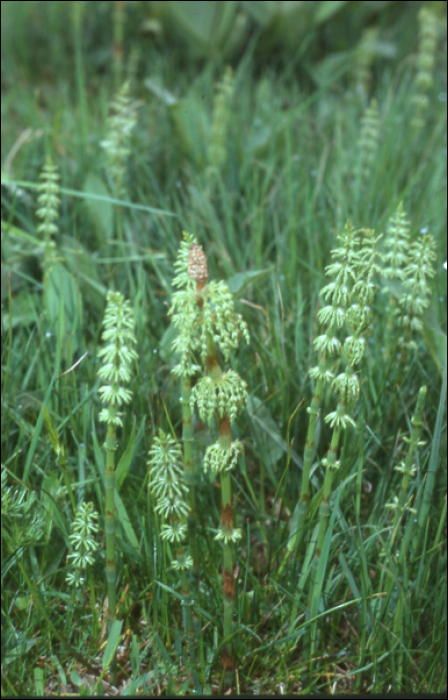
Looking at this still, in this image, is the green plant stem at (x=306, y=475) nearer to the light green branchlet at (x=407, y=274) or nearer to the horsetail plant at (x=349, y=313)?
the horsetail plant at (x=349, y=313)

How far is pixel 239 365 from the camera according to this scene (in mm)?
1524

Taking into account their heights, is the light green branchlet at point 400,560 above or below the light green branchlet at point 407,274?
below

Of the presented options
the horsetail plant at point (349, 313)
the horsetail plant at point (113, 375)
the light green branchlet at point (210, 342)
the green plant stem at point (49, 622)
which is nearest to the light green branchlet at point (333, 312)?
the horsetail plant at point (349, 313)

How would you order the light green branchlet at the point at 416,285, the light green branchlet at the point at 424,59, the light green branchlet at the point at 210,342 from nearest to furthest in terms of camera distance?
1. the light green branchlet at the point at 210,342
2. the light green branchlet at the point at 416,285
3. the light green branchlet at the point at 424,59

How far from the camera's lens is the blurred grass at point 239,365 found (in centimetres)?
114

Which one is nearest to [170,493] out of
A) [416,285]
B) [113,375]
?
[113,375]

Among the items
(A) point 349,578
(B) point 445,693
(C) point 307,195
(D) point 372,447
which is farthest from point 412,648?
(C) point 307,195

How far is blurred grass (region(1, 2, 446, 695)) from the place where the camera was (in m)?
1.14

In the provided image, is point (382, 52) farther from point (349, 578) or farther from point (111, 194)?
point (349, 578)

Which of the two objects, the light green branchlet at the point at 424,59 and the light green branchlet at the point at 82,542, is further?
the light green branchlet at the point at 424,59

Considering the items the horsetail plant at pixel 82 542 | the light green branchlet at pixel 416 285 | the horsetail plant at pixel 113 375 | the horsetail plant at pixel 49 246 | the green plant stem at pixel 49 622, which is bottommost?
the green plant stem at pixel 49 622

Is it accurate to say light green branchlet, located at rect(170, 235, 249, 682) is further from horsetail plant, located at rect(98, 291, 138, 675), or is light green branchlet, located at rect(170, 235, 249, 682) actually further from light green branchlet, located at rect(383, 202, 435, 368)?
light green branchlet, located at rect(383, 202, 435, 368)

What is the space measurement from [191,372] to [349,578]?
0.47m

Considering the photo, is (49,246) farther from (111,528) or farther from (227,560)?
(227,560)
